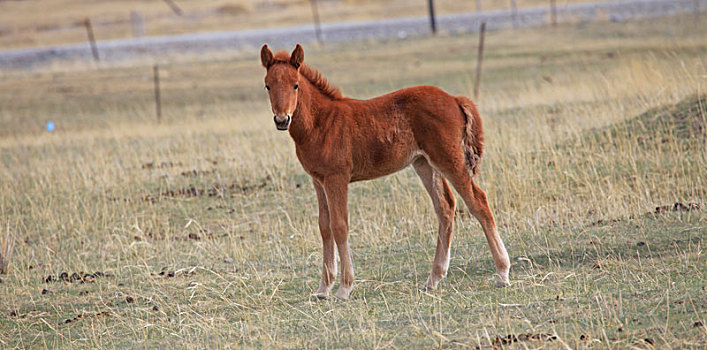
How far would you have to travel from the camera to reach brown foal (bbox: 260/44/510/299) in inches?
265

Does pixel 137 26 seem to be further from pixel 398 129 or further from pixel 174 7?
pixel 398 129

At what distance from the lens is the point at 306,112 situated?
6.80m

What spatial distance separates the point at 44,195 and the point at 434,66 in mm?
16323

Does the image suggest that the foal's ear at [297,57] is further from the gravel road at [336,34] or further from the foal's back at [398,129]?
the gravel road at [336,34]

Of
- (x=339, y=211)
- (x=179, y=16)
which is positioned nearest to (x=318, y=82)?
(x=339, y=211)

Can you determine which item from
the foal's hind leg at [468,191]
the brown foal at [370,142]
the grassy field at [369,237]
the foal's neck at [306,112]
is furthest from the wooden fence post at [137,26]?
the foal's hind leg at [468,191]

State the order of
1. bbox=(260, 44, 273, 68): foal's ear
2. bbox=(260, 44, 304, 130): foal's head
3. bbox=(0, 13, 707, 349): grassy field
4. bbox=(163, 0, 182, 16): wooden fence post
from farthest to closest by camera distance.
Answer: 1. bbox=(163, 0, 182, 16): wooden fence post
2. bbox=(260, 44, 273, 68): foal's ear
3. bbox=(260, 44, 304, 130): foal's head
4. bbox=(0, 13, 707, 349): grassy field

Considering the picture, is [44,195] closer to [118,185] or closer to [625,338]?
[118,185]

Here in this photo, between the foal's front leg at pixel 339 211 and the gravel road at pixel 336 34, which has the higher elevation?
the foal's front leg at pixel 339 211

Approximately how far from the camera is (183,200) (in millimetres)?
11781

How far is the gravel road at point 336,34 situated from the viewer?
37531 mm

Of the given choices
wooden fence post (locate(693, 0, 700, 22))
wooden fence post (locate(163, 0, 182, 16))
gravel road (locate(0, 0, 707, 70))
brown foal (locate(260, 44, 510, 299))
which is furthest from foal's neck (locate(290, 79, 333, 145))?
wooden fence post (locate(163, 0, 182, 16))

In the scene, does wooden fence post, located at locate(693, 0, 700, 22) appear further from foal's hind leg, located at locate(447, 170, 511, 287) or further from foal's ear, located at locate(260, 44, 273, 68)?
foal's ear, located at locate(260, 44, 273, 68)

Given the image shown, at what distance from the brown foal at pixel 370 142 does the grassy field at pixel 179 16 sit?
44.3 metres
